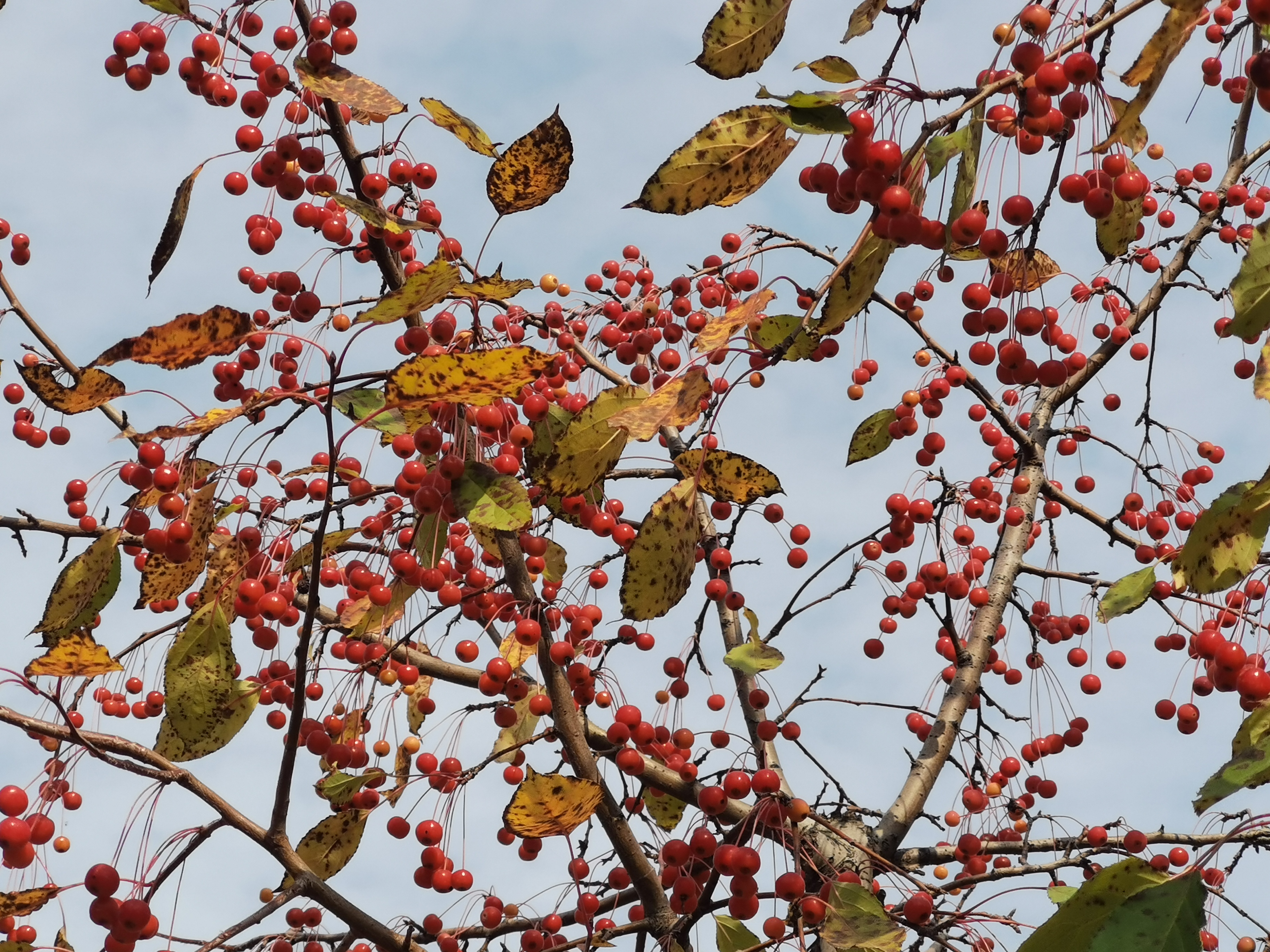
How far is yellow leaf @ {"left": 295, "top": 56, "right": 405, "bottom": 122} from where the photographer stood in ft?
7.83

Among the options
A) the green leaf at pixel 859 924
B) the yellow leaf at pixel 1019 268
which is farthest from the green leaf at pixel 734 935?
the yellow leaf at pixel 1019 268

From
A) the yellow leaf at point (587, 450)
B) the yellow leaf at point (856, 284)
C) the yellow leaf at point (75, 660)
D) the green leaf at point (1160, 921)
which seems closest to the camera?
the green leaf at point (1160, 921)

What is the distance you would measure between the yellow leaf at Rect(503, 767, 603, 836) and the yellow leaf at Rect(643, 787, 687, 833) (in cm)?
111

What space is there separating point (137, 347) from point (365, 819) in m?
1.52

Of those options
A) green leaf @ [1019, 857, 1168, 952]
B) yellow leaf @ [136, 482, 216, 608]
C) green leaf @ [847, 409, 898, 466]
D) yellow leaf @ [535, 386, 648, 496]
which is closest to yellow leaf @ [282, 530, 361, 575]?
yellow leaf @ [136, 482, 216, 608]

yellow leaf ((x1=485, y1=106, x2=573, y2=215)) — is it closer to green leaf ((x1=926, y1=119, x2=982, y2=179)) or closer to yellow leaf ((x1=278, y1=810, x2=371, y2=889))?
green leaf ((x1=926, y1=119, x2=982, y2=179))

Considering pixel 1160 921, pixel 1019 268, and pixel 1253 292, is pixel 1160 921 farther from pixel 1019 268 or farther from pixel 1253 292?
pixel 1019 268

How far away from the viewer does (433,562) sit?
2584mm

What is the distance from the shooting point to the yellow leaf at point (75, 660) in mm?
2332

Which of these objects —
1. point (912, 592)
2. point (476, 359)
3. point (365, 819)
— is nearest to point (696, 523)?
point (476, 359)

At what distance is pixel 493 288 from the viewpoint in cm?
229

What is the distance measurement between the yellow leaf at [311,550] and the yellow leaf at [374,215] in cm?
97

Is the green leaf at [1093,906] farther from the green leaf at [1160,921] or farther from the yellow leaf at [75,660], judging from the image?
the yellow leaf at [75,660]

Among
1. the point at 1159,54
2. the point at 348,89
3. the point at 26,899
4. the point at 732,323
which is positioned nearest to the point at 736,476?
the point at 732,323
